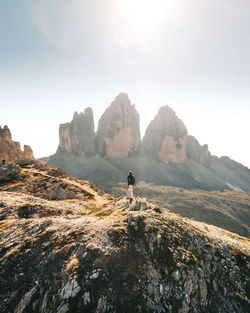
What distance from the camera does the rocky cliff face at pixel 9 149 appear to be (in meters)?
80.3

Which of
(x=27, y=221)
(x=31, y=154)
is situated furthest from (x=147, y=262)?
(x=31, y=154)

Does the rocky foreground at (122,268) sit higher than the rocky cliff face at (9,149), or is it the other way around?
the rocky cliff face at (9,149)

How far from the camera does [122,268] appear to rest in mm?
6719

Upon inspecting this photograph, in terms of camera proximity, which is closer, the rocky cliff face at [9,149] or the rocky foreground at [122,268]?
the rocky foreground at [122,268]

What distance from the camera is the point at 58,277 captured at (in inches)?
259

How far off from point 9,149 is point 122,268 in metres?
99.5

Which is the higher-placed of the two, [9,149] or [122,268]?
[9,149]

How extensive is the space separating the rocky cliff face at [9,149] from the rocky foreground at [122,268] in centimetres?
8377

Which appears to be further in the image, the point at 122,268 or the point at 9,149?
the point at 9,149

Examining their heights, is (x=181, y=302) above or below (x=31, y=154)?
below

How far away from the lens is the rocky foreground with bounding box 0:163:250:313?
593 centimetres

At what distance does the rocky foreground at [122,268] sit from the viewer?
593 centimetres

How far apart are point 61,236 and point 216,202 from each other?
141738 millimetres

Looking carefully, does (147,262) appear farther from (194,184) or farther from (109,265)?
(194,184)
